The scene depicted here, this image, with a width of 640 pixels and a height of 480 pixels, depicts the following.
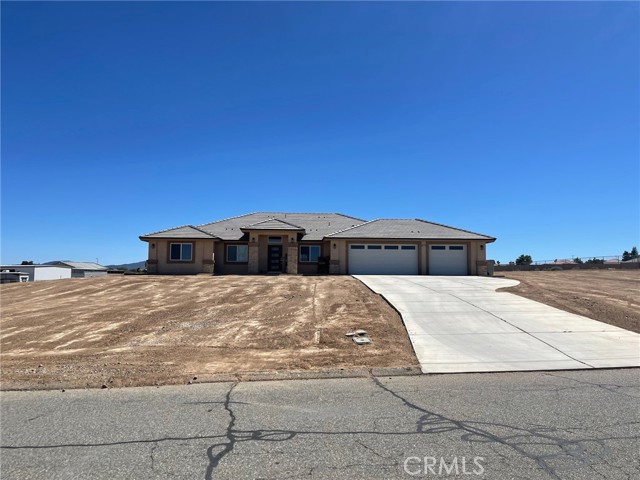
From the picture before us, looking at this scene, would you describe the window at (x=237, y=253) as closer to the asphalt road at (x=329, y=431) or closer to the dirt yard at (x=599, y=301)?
the dirt yard at (x=599, y=301)

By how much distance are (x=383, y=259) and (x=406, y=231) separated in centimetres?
311

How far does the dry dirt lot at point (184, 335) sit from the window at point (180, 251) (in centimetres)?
1138

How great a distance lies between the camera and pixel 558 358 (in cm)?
953

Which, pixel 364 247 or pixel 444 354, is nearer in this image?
pixel 444 354

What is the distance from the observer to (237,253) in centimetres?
3434

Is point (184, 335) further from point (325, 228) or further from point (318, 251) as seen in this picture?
point (325, 228)

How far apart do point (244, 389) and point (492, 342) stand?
21.5 ft

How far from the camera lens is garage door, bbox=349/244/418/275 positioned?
32594 millimetres

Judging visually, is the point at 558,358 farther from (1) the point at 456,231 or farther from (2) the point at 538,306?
(1) the point at 456,231

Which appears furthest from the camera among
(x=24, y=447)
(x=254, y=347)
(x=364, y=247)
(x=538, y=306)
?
(x=364, y=247)

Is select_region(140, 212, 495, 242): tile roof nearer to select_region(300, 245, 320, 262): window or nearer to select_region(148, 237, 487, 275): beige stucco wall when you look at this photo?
select_region(148, 237, 487, 275): beige stucco wall

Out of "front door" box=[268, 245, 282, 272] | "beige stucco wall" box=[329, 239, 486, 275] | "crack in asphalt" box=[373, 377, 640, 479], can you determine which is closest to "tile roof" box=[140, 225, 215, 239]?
"front door" box=[268, 245, 282, 272]

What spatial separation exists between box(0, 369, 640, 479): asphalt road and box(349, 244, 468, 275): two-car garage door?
2489 centimetres

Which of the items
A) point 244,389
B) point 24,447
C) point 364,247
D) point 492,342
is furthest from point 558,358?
point 364,247
